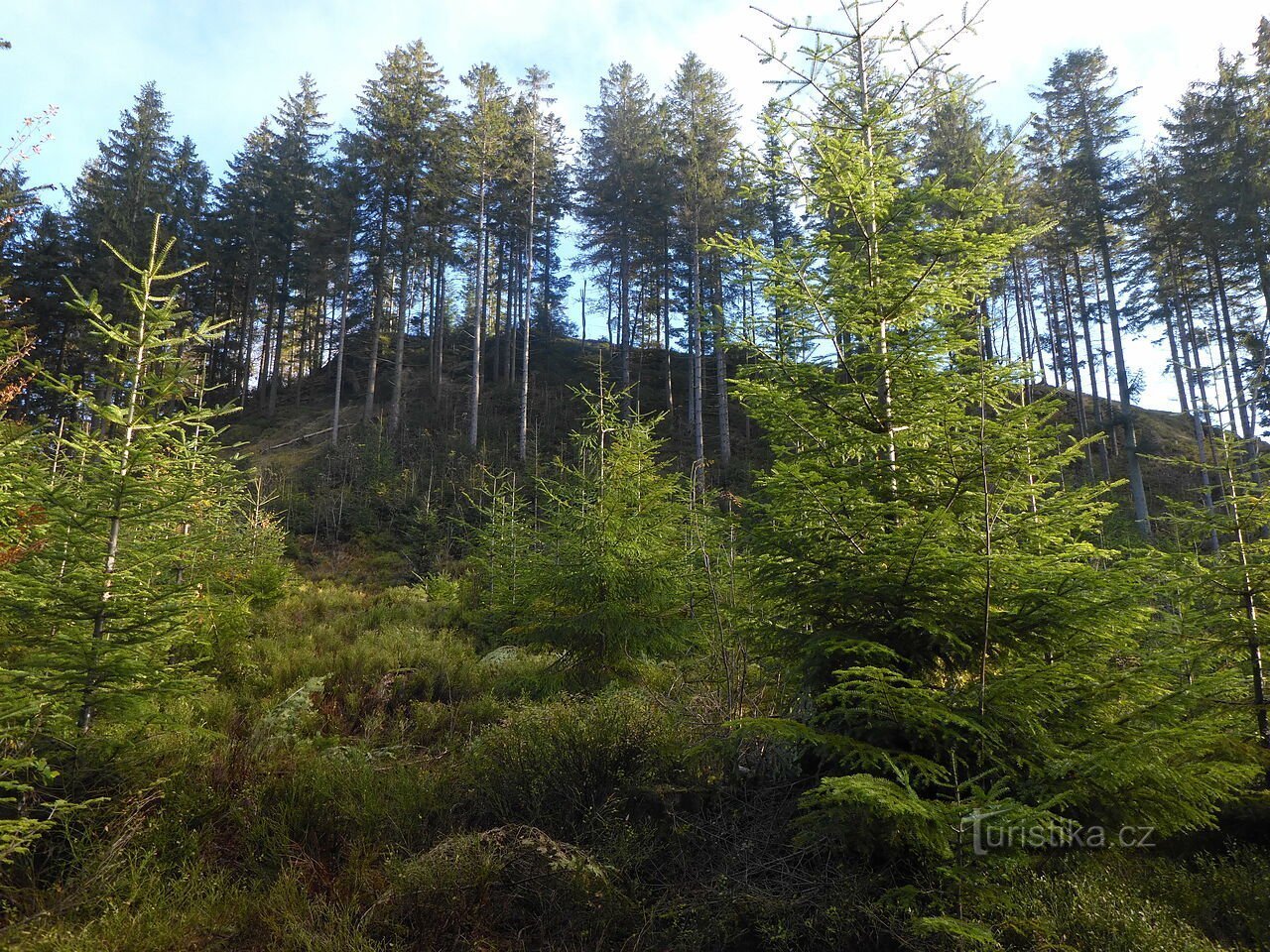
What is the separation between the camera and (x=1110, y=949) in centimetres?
287

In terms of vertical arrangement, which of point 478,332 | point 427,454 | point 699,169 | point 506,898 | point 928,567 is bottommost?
point 506,898

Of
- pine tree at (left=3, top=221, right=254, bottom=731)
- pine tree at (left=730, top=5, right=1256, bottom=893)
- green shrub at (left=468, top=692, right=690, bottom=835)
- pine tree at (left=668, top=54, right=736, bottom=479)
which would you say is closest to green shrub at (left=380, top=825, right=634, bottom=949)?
green shrub at (left=468, top=692, right=690, bottom=835)

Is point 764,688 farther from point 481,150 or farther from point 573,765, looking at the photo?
point 481,150

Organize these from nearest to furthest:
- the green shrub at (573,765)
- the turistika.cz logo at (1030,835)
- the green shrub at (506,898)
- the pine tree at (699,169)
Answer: the turistika.cz logo at (1030,835) → the green shrub at (506,898) → the green shrub at (573,765) → the pine tree at (699,169)

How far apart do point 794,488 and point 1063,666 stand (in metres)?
1.77

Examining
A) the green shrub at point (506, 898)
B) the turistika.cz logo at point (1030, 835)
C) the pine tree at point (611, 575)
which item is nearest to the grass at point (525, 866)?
the green shrub at point (506, 898)

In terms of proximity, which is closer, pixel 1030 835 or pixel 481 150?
pixel 1030 835

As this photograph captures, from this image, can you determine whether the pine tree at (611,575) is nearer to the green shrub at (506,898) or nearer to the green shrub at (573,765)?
the green shrub at (573,765)

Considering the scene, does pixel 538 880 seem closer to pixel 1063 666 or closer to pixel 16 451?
pixel 1063 666

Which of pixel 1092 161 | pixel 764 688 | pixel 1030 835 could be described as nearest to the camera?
pixel 1030 835

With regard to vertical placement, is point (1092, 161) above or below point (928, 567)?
above

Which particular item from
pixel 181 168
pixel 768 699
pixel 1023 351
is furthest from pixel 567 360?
pixel 768 699

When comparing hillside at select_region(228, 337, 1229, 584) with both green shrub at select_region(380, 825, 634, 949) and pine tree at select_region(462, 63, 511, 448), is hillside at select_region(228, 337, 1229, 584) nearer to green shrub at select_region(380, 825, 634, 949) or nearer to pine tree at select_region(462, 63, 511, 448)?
pine tree at select_region(462, 63, 511, 448)

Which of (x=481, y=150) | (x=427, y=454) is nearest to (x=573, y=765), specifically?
(x=427, y=454)
